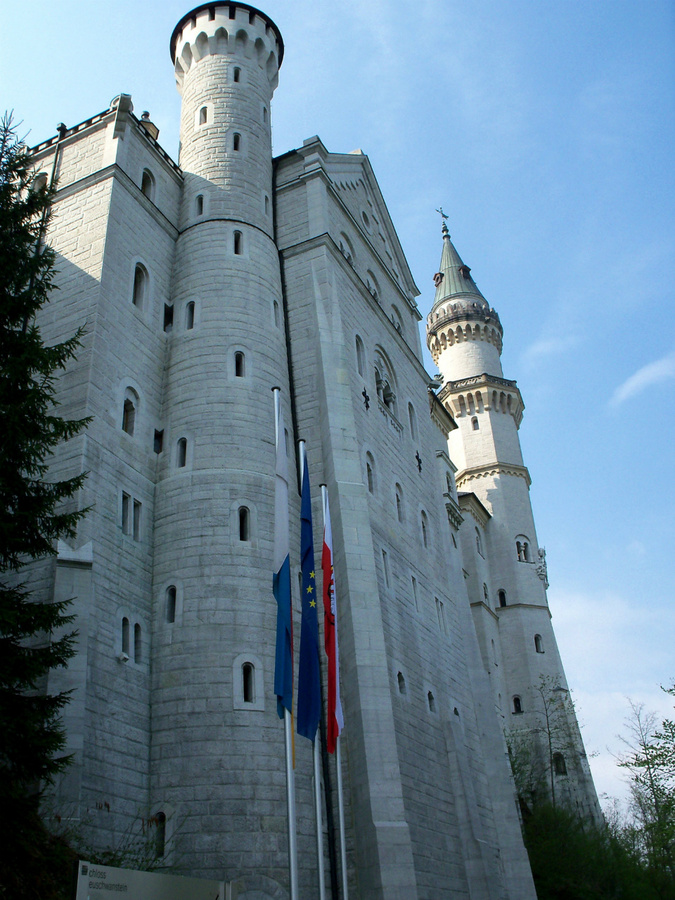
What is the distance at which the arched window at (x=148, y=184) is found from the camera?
27.3 meters

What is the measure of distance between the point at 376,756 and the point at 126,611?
668 centimetres

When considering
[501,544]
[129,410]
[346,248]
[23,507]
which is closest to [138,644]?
[129,410]

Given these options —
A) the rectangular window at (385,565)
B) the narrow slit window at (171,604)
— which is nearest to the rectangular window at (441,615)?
the rectangular window at (385,565)

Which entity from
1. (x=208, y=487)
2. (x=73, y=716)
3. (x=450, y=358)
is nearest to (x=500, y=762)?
(x=208, y=487)

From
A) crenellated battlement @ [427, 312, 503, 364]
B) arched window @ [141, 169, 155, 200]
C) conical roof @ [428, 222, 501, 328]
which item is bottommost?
arched window @ [141, 169, 155, 200]

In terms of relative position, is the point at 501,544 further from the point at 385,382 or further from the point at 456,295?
the point at 385,382

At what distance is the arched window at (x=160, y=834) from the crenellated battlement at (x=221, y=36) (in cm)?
2594

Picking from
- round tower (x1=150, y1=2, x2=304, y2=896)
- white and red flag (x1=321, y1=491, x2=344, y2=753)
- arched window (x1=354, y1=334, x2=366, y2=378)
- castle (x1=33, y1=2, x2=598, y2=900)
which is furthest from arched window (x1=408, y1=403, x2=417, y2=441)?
white and red flag (x1=321, y1=491, x2=344, y2=753)

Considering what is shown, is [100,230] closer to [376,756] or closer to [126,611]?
[126,611]

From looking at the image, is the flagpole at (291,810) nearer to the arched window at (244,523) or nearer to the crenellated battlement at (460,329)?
the arched window at (244,523)

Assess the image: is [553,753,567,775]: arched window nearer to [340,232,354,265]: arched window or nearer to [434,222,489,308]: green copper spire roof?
[340,232,354,265]: arched window

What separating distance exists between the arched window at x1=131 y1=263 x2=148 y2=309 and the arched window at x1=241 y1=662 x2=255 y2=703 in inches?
429

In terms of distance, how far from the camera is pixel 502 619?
153 feet

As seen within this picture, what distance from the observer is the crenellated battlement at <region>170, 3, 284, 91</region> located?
31734mm
